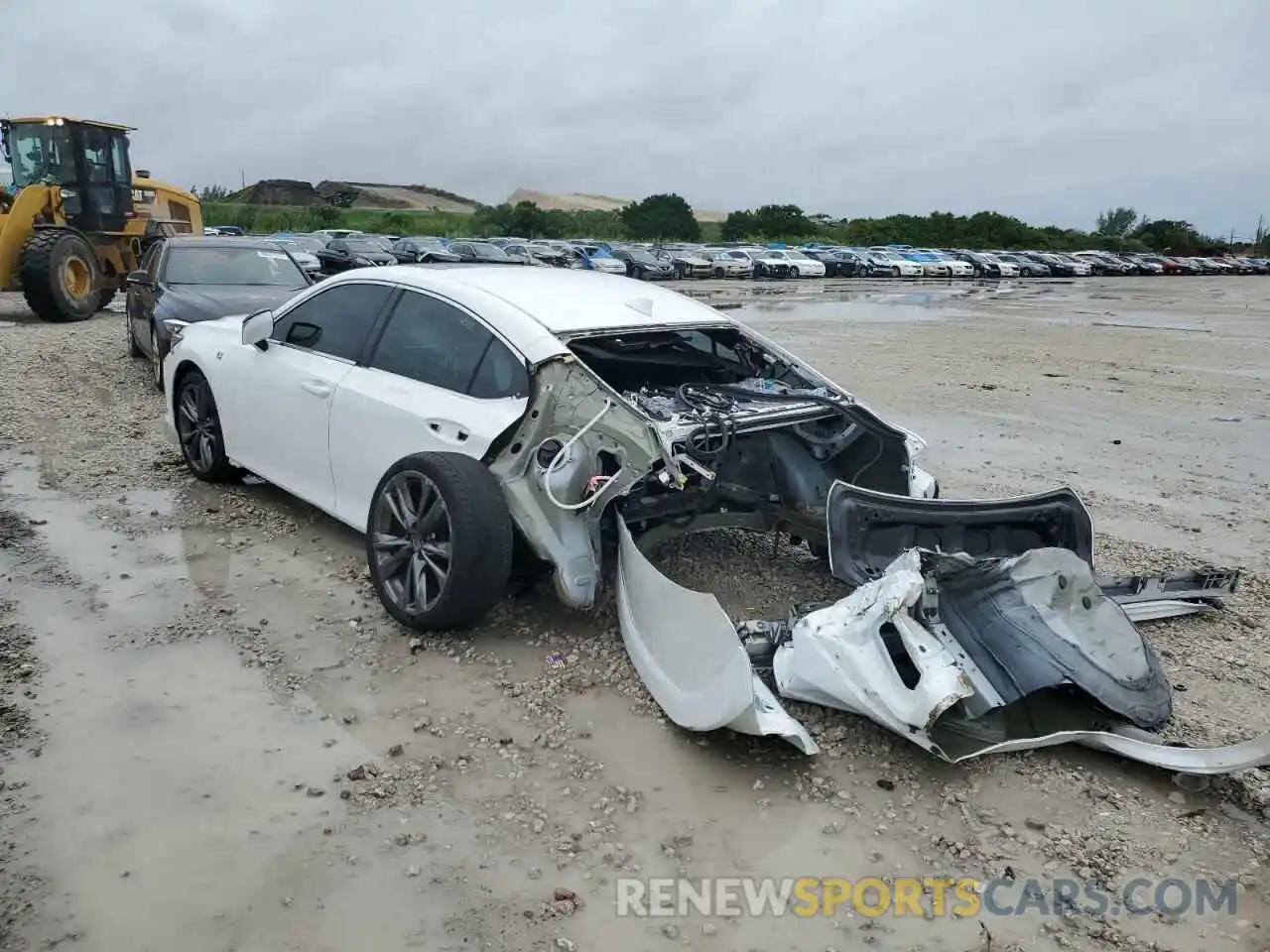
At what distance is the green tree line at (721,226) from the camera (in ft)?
222

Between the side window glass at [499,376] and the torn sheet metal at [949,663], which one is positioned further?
the side window glass at [499,376]

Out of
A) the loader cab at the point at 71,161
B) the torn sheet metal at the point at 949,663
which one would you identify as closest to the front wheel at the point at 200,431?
the torn sheet metal at the point at 949,663

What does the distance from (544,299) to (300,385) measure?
149cm

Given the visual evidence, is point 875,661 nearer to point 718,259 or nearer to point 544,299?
point 544,299

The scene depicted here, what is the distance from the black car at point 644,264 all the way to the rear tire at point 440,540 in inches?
1243

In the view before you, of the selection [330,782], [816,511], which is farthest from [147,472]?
[816,511]

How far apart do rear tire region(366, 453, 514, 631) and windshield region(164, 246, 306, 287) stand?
21.8 feet

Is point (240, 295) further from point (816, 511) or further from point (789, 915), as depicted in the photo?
point (789, 915)

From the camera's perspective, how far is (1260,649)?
4.46 metres

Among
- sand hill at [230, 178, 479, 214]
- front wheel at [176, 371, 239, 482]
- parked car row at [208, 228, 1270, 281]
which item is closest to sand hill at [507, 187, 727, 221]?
sand hill at [230, 178, 479, 214]

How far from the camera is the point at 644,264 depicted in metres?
36.0

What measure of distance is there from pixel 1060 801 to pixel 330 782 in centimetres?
249

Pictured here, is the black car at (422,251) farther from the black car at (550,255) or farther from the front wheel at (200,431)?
the front wheel at (200,431)

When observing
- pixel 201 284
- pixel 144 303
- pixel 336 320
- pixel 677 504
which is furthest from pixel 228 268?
pixel 677 504
